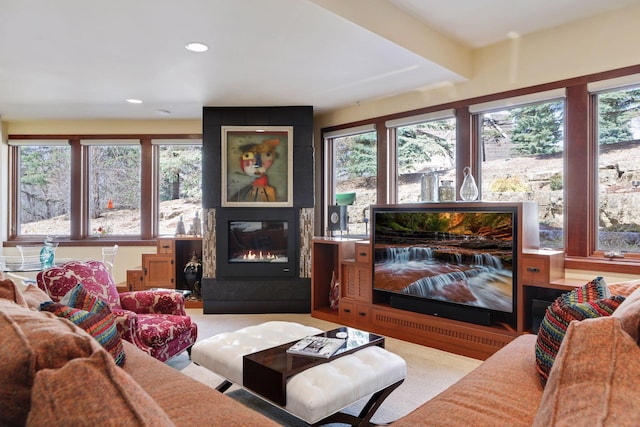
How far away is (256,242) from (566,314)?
12.2 ft

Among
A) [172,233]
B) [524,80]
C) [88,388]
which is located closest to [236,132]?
[172,233]

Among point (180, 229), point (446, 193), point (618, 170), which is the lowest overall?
point (180, 229)

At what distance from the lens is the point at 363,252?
410 centimetres

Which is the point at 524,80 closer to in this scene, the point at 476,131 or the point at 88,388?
the point at 476,131

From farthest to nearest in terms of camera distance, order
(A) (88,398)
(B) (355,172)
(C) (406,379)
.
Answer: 1. (B) (355,172)
2. (C) (406,379)
3. (A) (88,398)

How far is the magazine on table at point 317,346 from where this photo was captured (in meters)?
2.14

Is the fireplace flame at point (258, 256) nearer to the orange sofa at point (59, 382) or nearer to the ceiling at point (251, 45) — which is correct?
the ceiling at point (251, 45)

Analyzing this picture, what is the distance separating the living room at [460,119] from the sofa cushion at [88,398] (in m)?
2.34

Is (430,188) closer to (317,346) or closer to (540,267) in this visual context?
(540,267)

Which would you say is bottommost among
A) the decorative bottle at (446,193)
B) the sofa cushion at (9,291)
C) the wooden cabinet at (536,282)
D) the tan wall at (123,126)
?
the wooden cabinet at (536,282)

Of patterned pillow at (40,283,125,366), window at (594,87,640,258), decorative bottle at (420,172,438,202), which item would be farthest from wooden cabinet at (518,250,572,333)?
patterned pillow at (40,283,125,366)

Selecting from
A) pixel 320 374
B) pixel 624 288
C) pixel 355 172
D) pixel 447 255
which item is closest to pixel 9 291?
pixel 320 374

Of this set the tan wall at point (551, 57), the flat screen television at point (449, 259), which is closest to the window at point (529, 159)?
the tan wall at point (551, 57)

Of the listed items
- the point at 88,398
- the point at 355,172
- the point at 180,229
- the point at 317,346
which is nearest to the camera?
the point at 88,398
